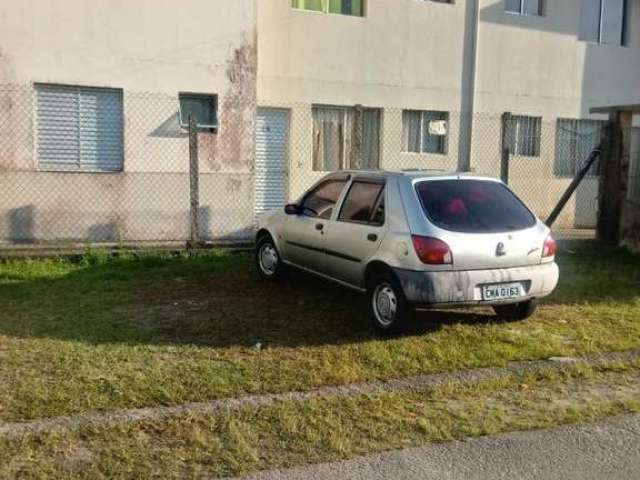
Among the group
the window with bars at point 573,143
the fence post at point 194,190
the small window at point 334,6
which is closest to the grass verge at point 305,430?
the fence post at point 194,190

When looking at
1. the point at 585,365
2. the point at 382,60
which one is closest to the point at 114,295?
the point at 585,365

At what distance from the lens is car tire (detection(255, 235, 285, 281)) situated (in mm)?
8305

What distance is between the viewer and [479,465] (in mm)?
4000

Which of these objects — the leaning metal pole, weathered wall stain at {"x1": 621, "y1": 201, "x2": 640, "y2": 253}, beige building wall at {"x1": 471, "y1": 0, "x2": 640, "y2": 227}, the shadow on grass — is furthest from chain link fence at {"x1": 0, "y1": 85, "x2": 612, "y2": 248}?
beige building wall at {"x1": 471, "y1": 0, "x2": 640, "y2": 227}

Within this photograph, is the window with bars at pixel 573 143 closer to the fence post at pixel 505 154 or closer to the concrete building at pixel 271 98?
the concrete building at pixel 271 98

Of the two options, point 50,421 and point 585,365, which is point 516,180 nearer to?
point 585,365

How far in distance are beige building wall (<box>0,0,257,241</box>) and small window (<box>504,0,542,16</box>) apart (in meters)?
6.32

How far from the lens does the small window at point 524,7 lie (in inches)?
587

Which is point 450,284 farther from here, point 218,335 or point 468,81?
point 468,81

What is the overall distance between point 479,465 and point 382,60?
10.7m

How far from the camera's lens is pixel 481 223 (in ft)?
20.4

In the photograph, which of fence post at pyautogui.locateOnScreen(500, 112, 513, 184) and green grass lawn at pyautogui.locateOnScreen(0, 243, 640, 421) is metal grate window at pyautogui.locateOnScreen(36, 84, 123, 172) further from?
fence post at pyautogui.locateOnScreen(500, 112, 513, 184)

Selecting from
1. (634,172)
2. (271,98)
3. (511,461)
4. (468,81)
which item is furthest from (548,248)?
(468,81)

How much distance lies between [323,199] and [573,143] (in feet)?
33.9
